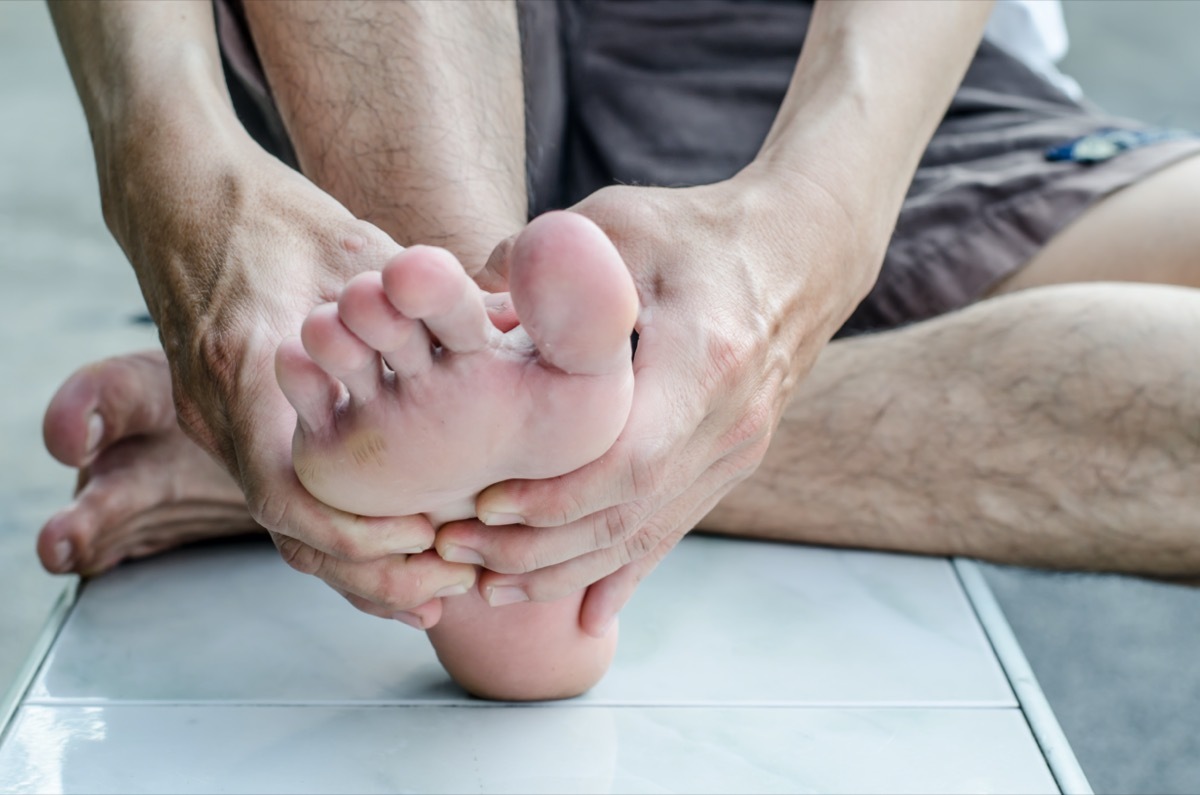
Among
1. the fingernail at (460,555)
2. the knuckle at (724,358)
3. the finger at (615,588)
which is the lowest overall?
the finger at (615,588)

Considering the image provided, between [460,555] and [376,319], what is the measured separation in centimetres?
22

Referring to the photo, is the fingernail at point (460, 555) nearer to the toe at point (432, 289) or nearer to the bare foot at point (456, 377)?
the bare foot at point (456, 377)

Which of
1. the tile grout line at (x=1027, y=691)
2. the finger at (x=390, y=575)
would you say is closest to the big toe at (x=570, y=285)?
the finger at (x=390, y=575)

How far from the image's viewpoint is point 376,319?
0.52 m

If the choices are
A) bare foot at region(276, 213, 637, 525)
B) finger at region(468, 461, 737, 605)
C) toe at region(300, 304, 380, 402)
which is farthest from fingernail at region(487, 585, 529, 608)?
toe at region(300, 304, 380, 402)

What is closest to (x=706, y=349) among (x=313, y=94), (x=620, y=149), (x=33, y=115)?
(x=313, y=94)

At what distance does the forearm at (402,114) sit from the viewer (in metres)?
0.86

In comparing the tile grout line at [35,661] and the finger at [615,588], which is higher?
the finger at [615,588]

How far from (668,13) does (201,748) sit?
0.84m

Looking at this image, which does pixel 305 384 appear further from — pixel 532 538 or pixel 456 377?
pixel 532 538

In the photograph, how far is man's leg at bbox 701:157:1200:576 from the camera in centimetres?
101

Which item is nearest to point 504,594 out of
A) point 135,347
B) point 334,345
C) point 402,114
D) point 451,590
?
point 451,590

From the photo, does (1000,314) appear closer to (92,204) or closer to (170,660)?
(170,660)

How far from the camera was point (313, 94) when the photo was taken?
2.96 feet
